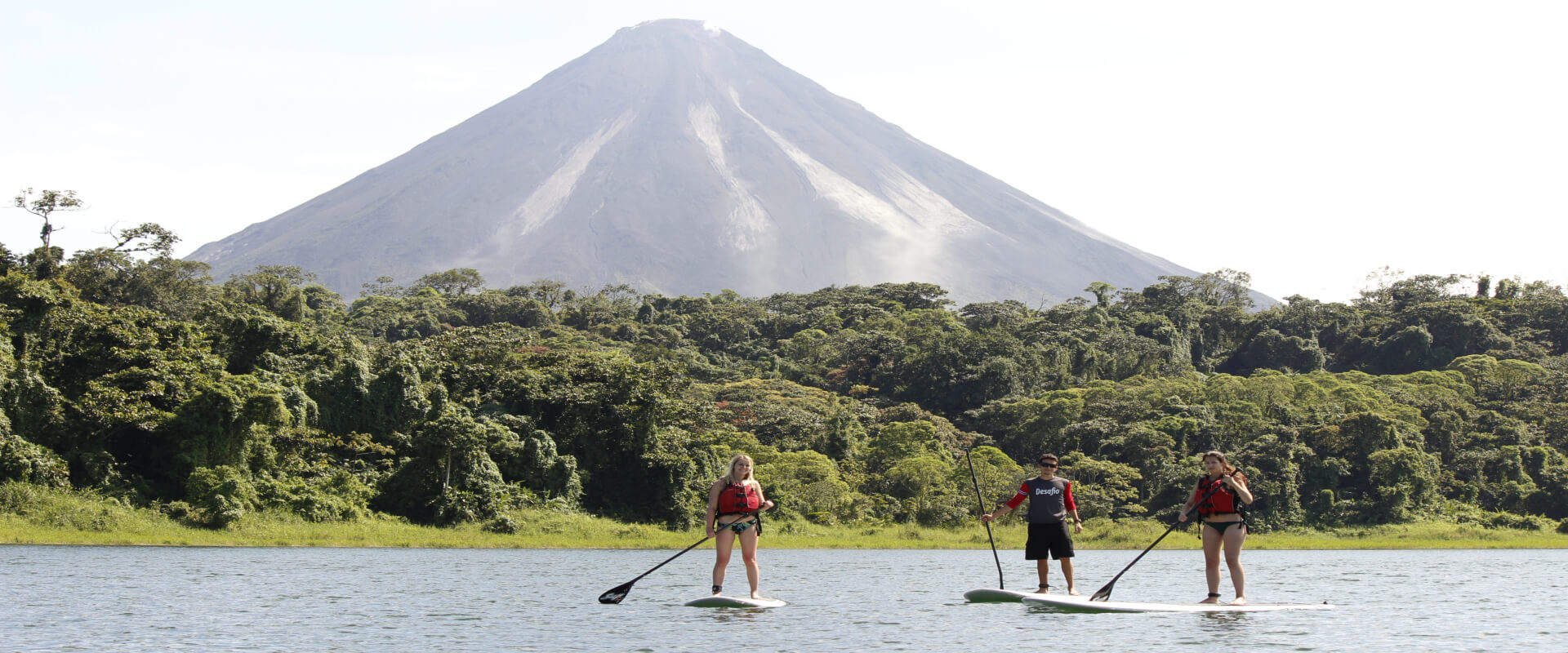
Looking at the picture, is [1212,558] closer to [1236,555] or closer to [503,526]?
[1236,555]

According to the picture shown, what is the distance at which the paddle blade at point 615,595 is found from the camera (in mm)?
13492

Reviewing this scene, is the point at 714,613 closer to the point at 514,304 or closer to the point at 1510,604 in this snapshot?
the point at 1510,604

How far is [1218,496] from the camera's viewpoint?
12328 millimetres

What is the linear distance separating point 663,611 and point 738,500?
5.45ft

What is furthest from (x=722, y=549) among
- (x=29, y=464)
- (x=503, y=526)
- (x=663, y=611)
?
(x=29, y=464)

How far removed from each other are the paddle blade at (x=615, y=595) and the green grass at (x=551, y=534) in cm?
1696

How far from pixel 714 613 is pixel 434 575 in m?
7.56

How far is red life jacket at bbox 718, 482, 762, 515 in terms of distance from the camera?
12.3 meters

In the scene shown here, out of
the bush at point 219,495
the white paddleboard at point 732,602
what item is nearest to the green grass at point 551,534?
the bush at point 219,495

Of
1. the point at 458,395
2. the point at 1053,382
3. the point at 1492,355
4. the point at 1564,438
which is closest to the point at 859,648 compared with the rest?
the point at 458,395

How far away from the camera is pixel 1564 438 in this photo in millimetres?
51094

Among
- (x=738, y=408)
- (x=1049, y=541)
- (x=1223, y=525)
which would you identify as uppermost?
(x=738, y=408)

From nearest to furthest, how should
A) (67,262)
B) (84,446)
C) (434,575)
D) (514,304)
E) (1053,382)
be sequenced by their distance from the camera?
(434,575) → (84,446) → (67,262) → (1053,382) → (514,304)

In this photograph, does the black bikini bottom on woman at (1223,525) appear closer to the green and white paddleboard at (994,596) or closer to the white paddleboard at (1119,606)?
the white paddleboard at (1119,606)
